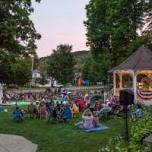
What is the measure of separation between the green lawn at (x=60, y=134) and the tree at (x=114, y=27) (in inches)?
1069

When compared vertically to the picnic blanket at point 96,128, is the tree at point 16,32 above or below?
above

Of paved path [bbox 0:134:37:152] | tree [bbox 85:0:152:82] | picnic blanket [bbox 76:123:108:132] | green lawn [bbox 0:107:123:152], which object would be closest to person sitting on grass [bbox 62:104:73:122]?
green lawn [bbox 0:107:123:152]

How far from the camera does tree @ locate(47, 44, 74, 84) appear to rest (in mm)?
100750

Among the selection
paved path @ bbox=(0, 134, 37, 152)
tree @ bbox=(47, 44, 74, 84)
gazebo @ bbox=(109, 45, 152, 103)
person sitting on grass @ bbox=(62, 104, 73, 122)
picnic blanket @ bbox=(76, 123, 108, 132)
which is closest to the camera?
paved path @ bbox=(0, 134, 37, 152)

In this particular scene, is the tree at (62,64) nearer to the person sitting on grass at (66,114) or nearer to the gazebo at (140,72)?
the gazebo at (140,72)

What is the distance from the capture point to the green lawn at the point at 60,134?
62.9 feet

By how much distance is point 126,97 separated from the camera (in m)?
18.1

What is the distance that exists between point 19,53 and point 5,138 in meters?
23.8

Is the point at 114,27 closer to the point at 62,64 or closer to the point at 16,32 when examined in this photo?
the point at 16,32

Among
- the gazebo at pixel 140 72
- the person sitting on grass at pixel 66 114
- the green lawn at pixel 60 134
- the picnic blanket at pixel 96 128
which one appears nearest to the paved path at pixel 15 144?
the green lawn at pixel 60 134

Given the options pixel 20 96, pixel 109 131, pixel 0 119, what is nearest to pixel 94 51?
pixel 20 96

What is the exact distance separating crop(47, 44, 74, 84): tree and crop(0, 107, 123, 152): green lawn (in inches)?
2815

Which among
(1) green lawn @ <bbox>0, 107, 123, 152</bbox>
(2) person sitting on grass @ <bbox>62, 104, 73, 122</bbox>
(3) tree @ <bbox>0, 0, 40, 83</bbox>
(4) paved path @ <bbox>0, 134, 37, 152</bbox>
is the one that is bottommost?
(4) paved path @ <bbox>0, 134, 37, 152</bbox>

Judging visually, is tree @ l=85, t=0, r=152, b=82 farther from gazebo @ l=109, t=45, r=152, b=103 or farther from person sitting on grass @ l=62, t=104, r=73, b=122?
person sitting on grass @ l=62, t=104, r=73, b=122
